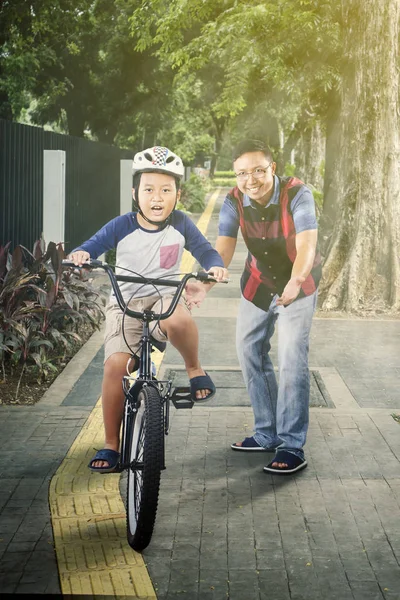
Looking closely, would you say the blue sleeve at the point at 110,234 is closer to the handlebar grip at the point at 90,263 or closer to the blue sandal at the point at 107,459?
the handlebar grip at the point at 90,263

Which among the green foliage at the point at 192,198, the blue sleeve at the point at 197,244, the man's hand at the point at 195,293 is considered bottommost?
the green foliage at the point at 192,198

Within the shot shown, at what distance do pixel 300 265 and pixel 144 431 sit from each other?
1447mm

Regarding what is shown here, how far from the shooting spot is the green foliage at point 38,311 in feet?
27.1

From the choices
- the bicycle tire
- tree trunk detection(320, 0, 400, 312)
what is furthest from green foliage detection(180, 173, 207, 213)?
the bicycle tire

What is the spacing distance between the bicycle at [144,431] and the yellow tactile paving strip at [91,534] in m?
0.16

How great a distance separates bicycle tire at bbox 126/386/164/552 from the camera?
4.66 meters

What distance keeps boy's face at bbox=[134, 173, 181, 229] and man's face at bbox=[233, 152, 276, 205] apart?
51cm

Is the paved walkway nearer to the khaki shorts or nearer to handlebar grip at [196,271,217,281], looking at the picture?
the khaki shorts

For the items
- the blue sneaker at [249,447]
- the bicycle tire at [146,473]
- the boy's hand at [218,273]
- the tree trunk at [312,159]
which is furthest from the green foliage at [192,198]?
the bicycle tire at [146,473]

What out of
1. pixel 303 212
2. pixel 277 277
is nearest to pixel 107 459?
pixel 277 277

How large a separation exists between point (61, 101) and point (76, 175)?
2936 cm

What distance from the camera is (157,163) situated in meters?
5.21

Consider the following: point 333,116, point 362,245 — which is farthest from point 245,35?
point 362,245

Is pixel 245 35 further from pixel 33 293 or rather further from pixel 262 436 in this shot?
pixel 262 436
